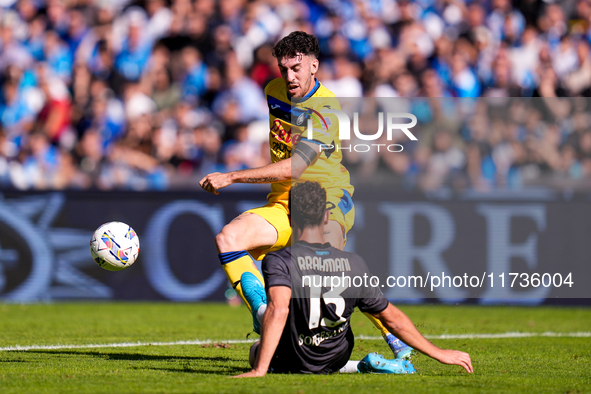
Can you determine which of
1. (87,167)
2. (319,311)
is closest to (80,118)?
(87,167)

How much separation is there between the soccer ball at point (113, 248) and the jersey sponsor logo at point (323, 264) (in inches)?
83.9

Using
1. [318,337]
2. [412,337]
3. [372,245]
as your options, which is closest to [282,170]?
[318,337]

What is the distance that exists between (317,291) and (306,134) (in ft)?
4.72

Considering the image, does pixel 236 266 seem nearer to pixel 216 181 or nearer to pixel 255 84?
pixel 216 181

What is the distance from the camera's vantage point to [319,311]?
517 centimetres

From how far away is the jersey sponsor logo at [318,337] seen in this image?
17.3 ft

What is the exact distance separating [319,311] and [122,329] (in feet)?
13.5

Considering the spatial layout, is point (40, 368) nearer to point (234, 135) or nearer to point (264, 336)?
point (264, 336)

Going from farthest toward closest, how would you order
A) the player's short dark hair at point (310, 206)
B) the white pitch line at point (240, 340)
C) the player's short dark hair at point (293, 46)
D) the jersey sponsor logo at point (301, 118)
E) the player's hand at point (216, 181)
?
the white pitch line at point (240, 340), the jersey sponsor logo at point (301, 118), the player's short dark hair at point (293, 46), the player's hand at point (216, 181), the player's short dark hair at point (310, 206)

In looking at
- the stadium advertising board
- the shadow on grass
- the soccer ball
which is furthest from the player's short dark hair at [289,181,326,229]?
the stadium advertising board

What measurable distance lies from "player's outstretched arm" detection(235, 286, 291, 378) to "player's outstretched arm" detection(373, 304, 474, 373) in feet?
2.34

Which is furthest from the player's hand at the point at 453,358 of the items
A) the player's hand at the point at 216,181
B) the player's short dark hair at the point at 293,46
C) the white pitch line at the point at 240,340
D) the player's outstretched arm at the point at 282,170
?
the white pitch line at the point at 240,340

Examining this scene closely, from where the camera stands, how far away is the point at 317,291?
515 centimetres

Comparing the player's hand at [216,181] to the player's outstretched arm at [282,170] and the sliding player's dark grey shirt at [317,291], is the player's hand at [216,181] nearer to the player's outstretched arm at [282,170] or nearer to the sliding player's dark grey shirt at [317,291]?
the player's outstretched arm at [282,170]
